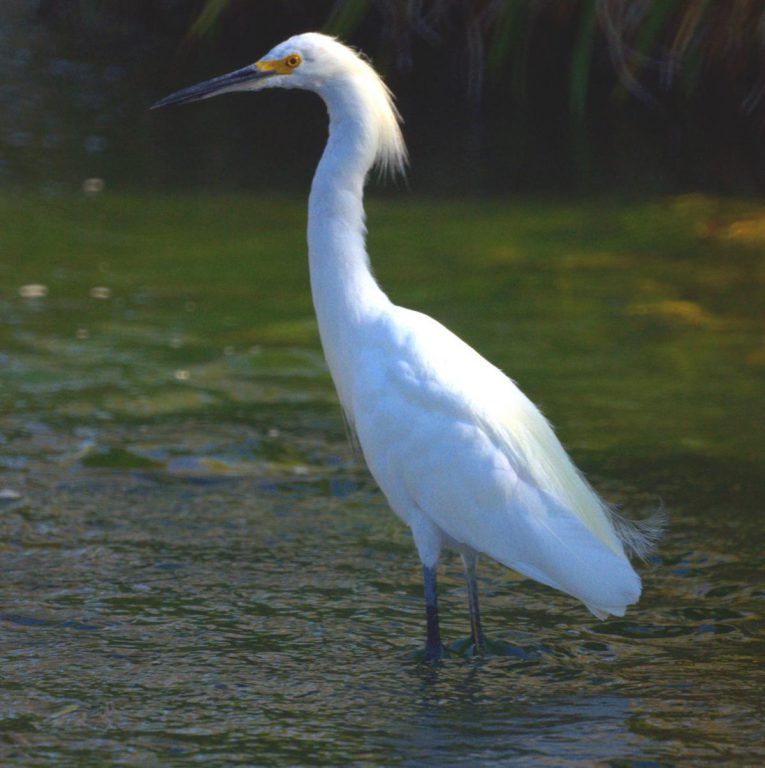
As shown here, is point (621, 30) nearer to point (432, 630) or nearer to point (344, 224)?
Result: point (344, 224)

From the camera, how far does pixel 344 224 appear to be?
134 inches

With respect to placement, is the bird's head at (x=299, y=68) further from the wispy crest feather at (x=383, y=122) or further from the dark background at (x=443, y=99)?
the dark background at (x=443, y=99)

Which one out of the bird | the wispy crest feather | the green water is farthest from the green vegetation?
the wispy crest feather

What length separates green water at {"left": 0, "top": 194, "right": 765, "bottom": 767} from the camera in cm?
294

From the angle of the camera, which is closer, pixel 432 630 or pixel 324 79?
pixel 432 630

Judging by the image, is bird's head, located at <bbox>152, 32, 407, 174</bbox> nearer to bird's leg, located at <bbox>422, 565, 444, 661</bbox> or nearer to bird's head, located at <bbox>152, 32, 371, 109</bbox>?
bird's head, located at <bbox>152, 32, 371, 109</bbox>

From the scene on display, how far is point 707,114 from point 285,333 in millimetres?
5199

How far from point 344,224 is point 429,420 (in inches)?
20.6

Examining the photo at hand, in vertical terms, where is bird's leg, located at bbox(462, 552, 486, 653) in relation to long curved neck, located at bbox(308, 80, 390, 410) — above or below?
below

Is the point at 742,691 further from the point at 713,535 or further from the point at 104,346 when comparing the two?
the point at 104,346

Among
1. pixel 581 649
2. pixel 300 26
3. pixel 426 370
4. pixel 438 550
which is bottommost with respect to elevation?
pixel 581 649

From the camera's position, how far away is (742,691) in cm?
309

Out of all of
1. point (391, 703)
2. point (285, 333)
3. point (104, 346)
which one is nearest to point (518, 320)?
point (285, 333)

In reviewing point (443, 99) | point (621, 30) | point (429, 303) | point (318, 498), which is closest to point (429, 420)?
point (318, 498)
